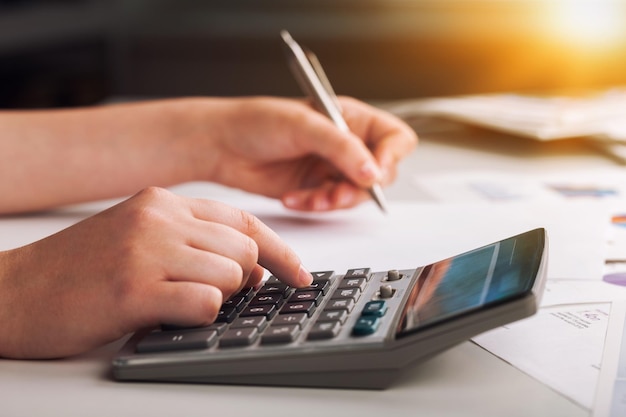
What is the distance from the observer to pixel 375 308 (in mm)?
481

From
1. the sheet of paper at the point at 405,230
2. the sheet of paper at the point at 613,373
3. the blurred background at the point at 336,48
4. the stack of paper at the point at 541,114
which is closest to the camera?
the sheet of paper at the point at 613,373

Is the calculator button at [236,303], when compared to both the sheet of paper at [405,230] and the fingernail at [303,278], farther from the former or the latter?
the sheet of paper at [405,230]

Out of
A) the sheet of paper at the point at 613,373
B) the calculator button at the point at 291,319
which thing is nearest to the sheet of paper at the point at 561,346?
the sheet of paper at the point at 613,373

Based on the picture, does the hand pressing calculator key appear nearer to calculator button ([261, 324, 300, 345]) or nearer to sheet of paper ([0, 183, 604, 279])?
calculator button ([261, 324, 300, 345])

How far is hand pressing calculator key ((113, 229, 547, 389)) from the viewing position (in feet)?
1.44

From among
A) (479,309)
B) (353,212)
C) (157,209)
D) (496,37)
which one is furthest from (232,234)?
(496,37)

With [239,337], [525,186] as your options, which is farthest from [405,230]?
[239,337]

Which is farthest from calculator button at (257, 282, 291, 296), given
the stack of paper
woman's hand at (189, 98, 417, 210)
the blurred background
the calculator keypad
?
the blurred background

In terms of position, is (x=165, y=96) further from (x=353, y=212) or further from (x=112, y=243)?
(x=112, y=243)

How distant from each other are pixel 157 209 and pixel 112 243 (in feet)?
0.12

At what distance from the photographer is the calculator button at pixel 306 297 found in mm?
510

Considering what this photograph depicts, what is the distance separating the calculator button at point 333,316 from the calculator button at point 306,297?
24mm

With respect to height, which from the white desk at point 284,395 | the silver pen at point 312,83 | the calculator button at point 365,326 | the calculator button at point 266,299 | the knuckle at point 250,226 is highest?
the silver pen at point 312,83

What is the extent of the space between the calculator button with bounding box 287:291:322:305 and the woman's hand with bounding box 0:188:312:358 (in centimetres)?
3
